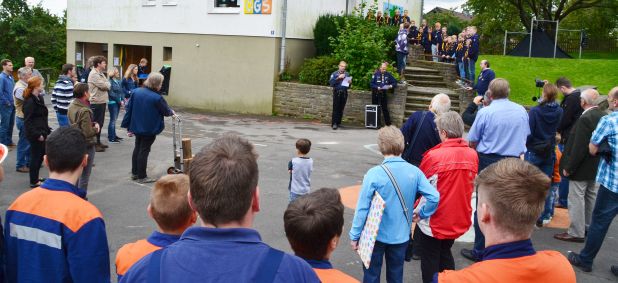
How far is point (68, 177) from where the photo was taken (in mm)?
3512

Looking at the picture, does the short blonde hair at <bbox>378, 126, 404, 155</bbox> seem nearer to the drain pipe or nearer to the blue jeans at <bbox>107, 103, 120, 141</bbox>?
the blue jeans at <bbox>107, 103, 120, 141</bbox>

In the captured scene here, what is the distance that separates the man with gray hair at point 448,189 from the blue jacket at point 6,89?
9.24 meters

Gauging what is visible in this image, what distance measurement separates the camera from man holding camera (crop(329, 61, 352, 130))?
1747 centimetres

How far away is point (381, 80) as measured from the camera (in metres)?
17.5

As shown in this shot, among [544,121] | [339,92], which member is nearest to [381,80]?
[339,92]

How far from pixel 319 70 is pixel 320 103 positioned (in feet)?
3.85

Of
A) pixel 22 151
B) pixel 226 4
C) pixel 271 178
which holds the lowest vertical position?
pixel 271 178

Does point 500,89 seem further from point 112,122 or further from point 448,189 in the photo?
point 112,122

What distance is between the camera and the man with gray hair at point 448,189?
196 inches

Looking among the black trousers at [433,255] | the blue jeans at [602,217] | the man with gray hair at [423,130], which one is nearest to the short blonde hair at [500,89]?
the man with gray hair at [423,130]

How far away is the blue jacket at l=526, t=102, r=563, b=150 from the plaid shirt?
3.70 feet

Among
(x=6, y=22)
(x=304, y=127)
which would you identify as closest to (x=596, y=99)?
(x=304, y=127)

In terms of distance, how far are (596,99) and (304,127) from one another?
1118 centimetres

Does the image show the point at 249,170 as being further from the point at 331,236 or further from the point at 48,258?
the point at 48,258
